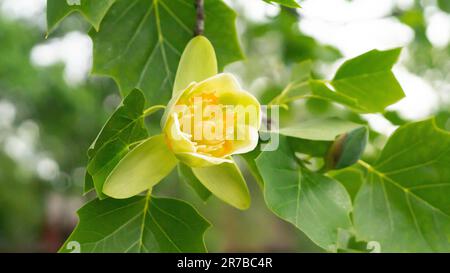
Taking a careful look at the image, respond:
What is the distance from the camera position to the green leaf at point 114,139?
2.08 ft

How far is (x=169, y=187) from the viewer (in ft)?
35.3

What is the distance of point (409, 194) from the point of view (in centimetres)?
85

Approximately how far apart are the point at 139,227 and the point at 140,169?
13cm

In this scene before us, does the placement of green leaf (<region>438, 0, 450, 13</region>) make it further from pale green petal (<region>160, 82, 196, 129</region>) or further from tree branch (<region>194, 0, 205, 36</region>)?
pale green petal (<region>160, 82, 196, 129</region>)

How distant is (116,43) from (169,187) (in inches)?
396

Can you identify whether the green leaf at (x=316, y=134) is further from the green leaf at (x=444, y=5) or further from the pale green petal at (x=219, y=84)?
the green leaf at (x=444, y=5)

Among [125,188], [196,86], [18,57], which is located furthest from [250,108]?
[18,57]

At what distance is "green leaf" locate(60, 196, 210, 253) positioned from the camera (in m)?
0.74

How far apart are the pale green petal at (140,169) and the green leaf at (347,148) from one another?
0.25 meters

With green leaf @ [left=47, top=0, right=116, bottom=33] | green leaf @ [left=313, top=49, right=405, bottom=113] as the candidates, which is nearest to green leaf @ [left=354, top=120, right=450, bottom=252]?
green leaf @ [left=313, top=49, right=405, bottom=113]

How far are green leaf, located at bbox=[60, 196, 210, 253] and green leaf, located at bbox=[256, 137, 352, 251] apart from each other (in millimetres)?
117

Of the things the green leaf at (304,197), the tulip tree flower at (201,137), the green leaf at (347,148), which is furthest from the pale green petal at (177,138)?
the green leaf at (347,148)

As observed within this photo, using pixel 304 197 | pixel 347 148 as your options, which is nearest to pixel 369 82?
pixel 347 148
